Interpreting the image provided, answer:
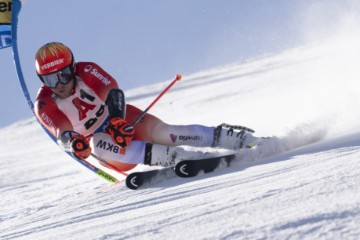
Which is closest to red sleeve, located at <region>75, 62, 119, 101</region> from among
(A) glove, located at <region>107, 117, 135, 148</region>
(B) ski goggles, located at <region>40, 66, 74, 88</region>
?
(B) ski goggles, located at <region>40, 66, 74, 88</region>

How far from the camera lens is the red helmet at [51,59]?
17.4 ft

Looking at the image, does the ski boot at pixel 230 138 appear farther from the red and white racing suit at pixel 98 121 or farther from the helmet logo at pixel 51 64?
the helmet logo at pixel 51 64

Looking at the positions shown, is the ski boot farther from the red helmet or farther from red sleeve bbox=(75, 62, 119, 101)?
the red helmet

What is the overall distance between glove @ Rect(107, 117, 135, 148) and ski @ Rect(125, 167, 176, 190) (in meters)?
0.29

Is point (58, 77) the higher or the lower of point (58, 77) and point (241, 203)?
the higher

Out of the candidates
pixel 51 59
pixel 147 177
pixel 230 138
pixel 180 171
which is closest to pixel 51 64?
pixel 51 59

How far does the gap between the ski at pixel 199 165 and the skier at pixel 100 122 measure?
1.57 ft

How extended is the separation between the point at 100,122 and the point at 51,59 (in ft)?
2.57

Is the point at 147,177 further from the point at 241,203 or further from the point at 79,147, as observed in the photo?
the point at 241,203

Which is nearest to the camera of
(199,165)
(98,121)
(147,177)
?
(199,165)

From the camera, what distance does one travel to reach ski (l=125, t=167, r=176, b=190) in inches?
191

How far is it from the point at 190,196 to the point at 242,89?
17.7m

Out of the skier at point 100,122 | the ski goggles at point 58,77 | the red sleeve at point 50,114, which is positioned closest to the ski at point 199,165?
the skier at point 100,122

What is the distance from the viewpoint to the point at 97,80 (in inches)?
219
